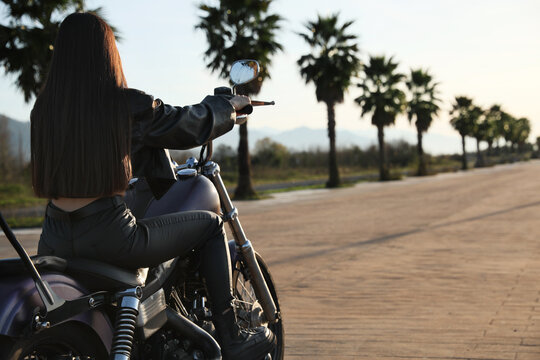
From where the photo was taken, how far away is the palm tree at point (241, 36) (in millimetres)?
25734

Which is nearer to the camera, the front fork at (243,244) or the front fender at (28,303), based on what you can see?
the front fender at (28,303)

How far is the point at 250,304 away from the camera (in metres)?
3.24

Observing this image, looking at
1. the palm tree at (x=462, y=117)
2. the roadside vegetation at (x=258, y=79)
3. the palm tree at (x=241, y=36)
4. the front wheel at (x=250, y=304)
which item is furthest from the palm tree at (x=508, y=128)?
the front wheel at (x=250, y=304)

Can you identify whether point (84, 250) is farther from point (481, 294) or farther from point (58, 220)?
point (481, 294)

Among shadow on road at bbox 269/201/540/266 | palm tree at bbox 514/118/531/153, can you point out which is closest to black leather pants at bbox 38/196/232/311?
shadow on road at bbox 269/201/540/266

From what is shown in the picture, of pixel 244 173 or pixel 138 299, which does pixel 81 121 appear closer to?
pixel 138 299

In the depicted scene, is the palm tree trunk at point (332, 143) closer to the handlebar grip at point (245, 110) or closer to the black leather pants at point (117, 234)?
the handlebar grip at point (245, 110)

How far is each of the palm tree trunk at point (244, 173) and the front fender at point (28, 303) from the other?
2304 cm

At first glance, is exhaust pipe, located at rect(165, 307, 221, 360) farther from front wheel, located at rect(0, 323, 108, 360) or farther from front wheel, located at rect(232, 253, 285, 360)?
front wheel, located at rect(0, 323, 108, 360)

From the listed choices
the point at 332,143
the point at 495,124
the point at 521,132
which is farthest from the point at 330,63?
the point at 521,132

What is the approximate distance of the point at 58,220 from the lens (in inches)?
93.7

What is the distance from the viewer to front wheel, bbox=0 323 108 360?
198 centimetres

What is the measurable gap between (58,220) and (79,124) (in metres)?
0.34

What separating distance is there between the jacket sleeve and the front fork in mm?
369
